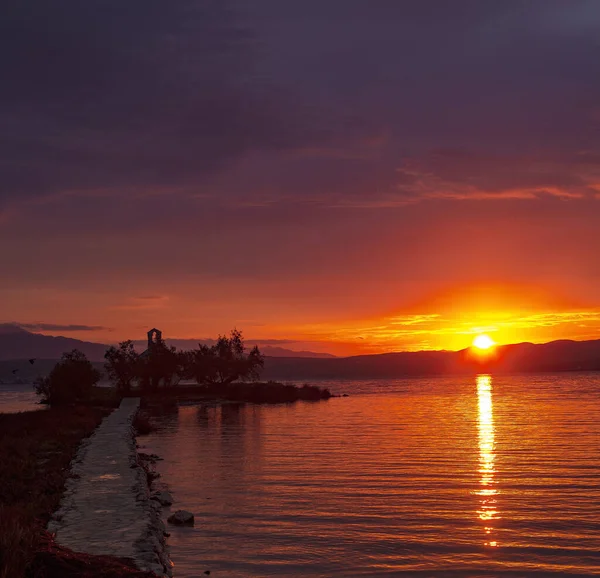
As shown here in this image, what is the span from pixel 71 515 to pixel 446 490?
12501mm

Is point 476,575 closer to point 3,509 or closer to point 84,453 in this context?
point 3,509

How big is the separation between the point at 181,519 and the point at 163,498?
2916 millimetres

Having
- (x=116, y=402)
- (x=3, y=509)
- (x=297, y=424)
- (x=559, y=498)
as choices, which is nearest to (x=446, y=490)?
(x=559, y=498)

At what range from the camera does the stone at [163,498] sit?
65.6 feet

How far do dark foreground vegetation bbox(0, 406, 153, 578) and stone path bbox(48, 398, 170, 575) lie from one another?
45cm

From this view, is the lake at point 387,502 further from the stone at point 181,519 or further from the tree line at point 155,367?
the tree line at point 155,367

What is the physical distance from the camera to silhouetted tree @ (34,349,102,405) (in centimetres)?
7825

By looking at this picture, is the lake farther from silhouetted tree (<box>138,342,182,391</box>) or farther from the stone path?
silhouetted tree (<box>138,342,182,391</box>)

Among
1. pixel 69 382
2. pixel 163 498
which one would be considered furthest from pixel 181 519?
pixel 69 382

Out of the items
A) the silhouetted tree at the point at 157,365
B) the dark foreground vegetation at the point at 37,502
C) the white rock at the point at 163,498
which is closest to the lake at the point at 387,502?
the white rock at the point at 163,498

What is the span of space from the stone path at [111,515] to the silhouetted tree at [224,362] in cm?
8003

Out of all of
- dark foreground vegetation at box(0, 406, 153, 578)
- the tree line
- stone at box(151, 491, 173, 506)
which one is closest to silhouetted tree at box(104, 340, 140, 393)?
the tree line

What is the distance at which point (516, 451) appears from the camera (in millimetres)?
32156

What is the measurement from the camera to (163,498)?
20.3 metres
